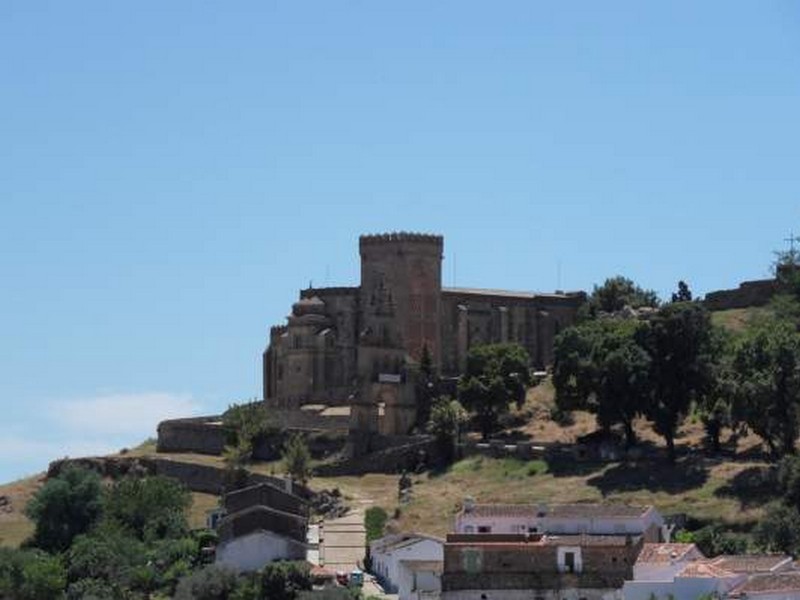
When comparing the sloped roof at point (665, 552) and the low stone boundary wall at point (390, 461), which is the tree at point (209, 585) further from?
the low stone boundary wall at point (390, 461)

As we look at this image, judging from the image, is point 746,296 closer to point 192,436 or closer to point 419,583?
point 192,436

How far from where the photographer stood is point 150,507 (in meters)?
91.4

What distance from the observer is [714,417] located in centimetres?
8944

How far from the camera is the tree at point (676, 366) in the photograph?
8888 centimetres

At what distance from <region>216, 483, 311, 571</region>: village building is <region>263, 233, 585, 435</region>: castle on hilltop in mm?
20442

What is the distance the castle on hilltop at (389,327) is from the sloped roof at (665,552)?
30833 millimetres

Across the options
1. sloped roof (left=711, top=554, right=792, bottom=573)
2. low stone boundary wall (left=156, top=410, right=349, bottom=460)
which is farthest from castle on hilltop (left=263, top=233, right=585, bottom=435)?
sloped roof (left=711, top=554, right=792, bottom=573)

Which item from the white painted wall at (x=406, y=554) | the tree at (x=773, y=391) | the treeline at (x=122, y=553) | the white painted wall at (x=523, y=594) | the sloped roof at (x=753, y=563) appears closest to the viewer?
the sloped roof at (x=753, y=563)

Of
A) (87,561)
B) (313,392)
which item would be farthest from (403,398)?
(87,561)

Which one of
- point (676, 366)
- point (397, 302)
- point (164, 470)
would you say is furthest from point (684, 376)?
point (164, 470)

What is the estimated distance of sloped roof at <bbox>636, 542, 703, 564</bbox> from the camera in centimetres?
7144

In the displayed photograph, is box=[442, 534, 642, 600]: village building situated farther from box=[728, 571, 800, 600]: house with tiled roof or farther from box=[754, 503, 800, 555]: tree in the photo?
box=[728, 571, 800, 600]: house with tiled roof

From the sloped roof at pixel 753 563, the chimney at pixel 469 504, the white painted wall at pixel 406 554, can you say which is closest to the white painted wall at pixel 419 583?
the white painted wall at pixel 406 554

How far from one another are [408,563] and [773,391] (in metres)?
15.7
